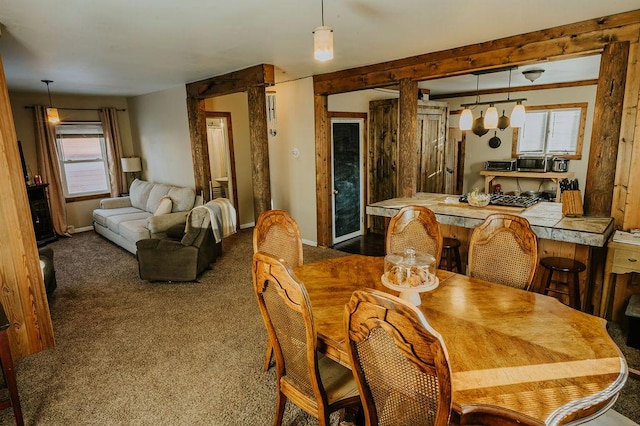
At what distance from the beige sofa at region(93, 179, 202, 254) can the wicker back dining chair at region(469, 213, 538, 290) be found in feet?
12.5

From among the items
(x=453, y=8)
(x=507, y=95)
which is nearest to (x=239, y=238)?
(x=453, y=8)

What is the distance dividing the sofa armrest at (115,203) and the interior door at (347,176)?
413 centimetres

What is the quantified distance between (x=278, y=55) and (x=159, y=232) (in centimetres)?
269

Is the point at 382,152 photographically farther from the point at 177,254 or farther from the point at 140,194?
the point at 140,194

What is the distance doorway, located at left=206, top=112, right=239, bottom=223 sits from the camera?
250 inches

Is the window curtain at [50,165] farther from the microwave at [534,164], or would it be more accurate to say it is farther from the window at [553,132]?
the window at [553,132]

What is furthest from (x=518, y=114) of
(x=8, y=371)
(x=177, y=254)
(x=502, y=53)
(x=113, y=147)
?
(x=113, y=147)

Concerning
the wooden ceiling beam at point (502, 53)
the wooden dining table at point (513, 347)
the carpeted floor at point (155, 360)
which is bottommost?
the carpeted floor at point (155, 360)

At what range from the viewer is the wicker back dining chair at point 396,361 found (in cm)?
95

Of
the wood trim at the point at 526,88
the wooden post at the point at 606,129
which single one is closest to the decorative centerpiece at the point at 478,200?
the wooden post at the point at 606,129

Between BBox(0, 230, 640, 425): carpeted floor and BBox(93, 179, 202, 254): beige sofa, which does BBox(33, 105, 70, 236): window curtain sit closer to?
BBox(93, 179, 202, 254): beige sofa

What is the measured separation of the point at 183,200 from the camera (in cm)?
543

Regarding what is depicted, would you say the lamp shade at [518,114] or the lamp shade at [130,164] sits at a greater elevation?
the lamp shade at [518,114]

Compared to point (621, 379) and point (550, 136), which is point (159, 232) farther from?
point (550, 136)
